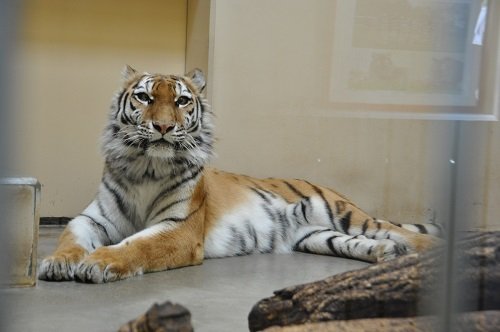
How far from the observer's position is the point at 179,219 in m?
3.11

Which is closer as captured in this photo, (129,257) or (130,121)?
(129,257)

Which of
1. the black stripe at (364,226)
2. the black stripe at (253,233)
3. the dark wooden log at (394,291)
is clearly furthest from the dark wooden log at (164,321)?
the black stripe at (364,226)

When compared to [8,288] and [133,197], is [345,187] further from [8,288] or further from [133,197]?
[8,288]

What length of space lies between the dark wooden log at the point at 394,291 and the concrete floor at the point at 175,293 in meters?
0.11

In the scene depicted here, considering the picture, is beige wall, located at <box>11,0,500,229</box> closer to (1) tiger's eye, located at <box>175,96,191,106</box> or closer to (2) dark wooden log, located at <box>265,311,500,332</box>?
(1) tiger's eye, located at <box>175,96,191,106</box>

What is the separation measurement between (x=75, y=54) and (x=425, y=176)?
2.95 meters

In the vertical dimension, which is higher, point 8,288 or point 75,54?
point 75,54

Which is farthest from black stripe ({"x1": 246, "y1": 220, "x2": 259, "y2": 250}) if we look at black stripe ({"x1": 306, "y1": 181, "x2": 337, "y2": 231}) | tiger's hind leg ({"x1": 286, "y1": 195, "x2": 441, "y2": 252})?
black stripe ({"x1": 306, "y1": 181, "x2": 337, "y2": 231})

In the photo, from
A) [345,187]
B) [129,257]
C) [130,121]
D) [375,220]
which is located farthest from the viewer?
[345,187]

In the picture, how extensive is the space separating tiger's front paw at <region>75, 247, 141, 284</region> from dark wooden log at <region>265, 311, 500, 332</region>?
1232 millimetres

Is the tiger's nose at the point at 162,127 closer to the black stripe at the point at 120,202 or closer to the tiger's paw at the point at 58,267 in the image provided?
the black stripe at the point at 120,202

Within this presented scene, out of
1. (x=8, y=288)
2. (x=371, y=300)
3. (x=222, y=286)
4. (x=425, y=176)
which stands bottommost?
(x=222, y=286)

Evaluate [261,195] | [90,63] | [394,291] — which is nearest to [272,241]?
Answer: [261,195]

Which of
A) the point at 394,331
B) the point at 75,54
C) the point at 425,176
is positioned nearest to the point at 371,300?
the point at 394,331
